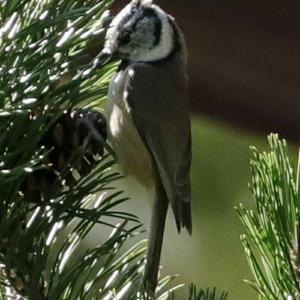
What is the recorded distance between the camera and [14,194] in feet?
2.07

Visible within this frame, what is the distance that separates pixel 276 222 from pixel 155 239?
263mm

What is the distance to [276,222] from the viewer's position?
606 mm

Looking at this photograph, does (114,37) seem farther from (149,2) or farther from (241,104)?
(241,104)

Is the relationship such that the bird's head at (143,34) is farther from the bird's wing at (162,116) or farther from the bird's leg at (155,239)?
the bird's leg at (155,239)

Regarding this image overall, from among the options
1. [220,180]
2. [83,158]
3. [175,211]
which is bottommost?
[220,180]

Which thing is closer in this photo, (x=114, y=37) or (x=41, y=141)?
(x=41, y=141)

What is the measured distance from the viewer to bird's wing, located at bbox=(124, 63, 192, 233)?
42.9 inches

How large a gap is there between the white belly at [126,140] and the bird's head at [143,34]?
0.05 meters

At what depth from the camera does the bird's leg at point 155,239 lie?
2.24ft

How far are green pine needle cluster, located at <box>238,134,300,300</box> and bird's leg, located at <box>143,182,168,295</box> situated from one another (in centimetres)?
8

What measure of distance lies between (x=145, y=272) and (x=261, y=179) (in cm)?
13

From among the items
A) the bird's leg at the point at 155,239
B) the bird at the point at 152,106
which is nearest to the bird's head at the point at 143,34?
the bird at the point at 152,106

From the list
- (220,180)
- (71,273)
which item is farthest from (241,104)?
(220,180)

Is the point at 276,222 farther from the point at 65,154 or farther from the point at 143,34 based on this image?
the point at 143,34
